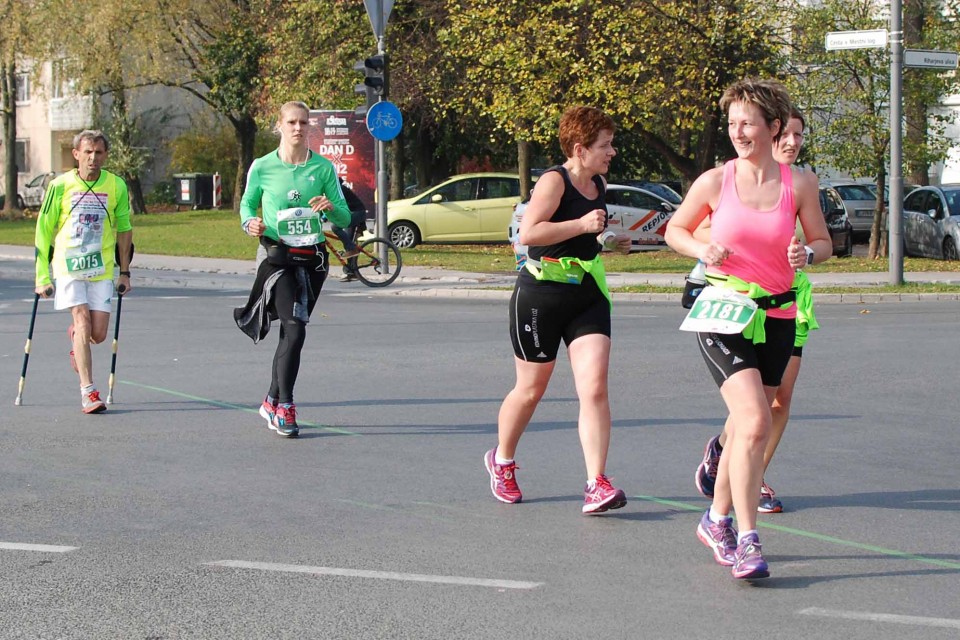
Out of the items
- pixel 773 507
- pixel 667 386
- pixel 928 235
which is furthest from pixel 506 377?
pixel 928 235

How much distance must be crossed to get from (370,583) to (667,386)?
18.4 ft

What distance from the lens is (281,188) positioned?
28.1ft

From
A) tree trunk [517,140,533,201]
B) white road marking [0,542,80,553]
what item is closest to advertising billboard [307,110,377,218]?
tree trunk [517,140,533,201]

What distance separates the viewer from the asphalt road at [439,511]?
16.2ft

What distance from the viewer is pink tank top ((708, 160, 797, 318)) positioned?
5.43m

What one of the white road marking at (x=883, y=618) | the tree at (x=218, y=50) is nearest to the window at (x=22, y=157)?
the tree at (x=218, y=50)

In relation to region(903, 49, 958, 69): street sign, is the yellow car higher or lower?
lower

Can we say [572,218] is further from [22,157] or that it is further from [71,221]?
[22,157]

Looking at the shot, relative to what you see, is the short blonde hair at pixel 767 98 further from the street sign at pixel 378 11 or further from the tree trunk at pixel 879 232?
the tree trunk at pixel 879 232

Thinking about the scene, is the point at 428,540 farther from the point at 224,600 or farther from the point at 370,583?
the point at 224,600

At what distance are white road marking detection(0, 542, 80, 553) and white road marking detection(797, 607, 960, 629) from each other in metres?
2.94

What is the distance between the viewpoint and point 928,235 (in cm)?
2572

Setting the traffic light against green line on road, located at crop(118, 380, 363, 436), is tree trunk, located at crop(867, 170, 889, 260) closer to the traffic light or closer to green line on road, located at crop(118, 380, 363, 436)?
the traffic light

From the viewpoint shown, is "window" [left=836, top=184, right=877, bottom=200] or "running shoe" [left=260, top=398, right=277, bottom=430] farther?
"window" [left=836, top=184, right=877, bottom=200]
